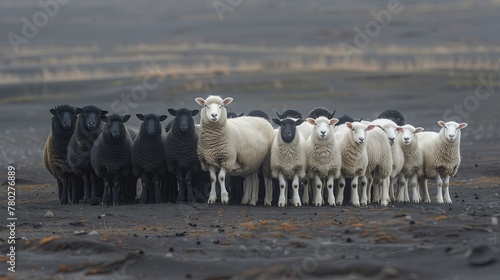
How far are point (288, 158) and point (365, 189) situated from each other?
141 cm

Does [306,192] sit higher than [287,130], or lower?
lower

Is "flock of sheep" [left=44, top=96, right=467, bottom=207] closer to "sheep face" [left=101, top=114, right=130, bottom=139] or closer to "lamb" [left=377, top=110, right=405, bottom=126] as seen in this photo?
"sheep face" [left=101, top=114, right=130, bottom=139]

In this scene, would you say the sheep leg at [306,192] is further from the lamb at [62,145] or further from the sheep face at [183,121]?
the lamb at [62,145]

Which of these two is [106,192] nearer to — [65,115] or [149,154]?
[149,154]

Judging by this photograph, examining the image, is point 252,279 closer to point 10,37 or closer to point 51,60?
point 51,60

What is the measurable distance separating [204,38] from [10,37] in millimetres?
8440

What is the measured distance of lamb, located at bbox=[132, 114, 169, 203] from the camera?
19.7 metres

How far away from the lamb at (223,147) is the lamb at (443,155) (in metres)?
2.78

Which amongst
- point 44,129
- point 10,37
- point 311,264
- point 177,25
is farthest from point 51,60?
point 311,264

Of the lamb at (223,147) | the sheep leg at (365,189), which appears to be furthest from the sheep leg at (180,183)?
the sheep leg at (365,189)

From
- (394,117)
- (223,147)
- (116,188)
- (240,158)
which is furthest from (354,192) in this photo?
(116,188)

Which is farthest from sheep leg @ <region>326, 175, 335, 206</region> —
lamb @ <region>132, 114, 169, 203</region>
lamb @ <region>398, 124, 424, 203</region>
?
lamb @ <region>132, 114, 169, 203</region>

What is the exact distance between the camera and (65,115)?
20578 millimetres

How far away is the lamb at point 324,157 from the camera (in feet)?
62.9
